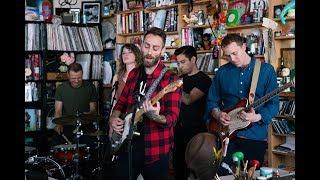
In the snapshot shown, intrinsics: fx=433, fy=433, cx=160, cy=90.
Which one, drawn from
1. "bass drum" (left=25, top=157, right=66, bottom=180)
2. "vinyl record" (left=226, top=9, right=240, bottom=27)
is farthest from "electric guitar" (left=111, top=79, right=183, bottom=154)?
"vinyl record" (left=226, top=9, right=240, bottom=27)

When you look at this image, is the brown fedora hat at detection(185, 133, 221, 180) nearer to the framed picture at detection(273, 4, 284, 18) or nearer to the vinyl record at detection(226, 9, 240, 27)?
the framed picture at detection(273, 4, 284, 18)

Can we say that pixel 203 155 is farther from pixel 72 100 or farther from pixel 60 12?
pixel 60 12

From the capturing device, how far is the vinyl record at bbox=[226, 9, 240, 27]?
4.28 m

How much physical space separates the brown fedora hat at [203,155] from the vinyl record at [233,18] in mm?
1851

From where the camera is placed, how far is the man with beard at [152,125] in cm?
242

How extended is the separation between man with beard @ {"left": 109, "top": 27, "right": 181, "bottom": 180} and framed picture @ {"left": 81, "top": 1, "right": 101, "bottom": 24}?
362cm

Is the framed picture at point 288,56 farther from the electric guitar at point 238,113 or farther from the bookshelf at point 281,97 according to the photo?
the electric guitar at point 238,113

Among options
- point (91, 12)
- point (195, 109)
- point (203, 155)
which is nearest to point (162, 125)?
point (203, 155)

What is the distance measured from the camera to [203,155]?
8.41 ft

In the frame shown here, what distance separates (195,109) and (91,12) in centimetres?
302

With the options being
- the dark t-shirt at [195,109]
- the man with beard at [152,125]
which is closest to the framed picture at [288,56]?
the dark t-shirt at [195,109]

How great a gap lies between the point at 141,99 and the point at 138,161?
14.8 inches
